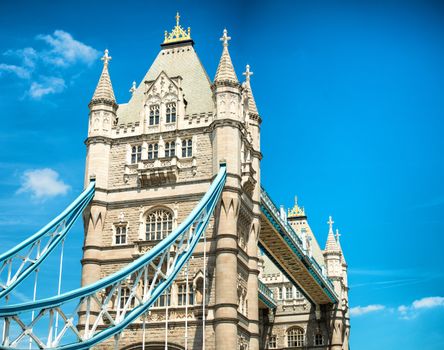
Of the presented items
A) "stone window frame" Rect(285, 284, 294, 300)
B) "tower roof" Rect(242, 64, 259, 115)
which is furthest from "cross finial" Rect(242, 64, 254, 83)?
"stone window frame" Rect(285, 284, 294, 300)

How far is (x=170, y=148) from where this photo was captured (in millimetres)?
43688

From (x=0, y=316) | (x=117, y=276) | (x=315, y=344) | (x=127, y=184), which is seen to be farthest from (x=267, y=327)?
(x=0, y=316)

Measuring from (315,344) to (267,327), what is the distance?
16.2 feet

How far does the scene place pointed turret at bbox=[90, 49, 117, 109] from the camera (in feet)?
147

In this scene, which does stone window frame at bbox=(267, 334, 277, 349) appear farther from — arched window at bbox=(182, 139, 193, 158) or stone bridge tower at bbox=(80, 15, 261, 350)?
arched window at bbox=(182, 139, 193, 158)

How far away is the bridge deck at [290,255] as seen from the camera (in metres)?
50.0

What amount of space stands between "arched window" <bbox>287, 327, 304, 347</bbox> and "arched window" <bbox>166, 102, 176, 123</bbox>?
112 feet

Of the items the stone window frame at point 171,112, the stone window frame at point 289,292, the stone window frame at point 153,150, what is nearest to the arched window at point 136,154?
the stone window frame at point 153,150

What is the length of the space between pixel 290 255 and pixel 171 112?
18569mm

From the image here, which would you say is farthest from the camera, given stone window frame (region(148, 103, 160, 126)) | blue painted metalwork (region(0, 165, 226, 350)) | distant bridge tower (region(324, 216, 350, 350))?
distant bridge tower (region(324, 216, 350, 350))

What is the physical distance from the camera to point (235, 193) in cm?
4088

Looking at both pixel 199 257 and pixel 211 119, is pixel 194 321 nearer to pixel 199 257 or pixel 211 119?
pixel 199 257

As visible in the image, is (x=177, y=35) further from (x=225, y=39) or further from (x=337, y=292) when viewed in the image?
(x=337, y=292)

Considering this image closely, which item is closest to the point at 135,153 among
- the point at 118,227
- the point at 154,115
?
the point at 154,115
